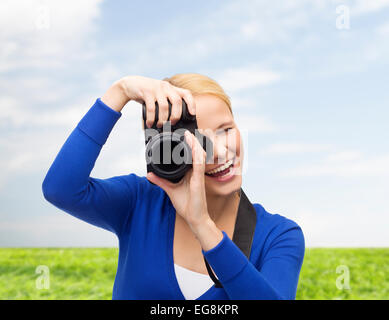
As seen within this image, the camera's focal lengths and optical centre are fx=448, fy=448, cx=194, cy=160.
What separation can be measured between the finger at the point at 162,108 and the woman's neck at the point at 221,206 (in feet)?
1.18

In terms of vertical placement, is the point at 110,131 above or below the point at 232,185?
above

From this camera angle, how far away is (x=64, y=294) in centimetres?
376

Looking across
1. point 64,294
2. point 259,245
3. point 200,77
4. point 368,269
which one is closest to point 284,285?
point 259,245

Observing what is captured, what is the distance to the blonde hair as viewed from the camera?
1.54 meters

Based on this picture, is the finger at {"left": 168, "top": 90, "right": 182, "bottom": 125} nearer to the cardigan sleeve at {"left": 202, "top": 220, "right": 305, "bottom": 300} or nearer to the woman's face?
the woman's face

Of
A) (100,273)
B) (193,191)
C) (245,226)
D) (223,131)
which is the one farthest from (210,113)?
(100,273)

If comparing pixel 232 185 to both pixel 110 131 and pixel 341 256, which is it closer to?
pixel 110 131

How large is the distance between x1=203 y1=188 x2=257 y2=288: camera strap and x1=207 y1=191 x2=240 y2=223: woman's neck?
50 mm

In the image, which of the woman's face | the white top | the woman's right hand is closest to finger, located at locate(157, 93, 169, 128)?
the woman's right hand

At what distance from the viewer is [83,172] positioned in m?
1.47

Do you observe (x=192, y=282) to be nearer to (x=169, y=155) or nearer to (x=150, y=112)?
(x=169, y=155)

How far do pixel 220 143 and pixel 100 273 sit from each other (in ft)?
9.64

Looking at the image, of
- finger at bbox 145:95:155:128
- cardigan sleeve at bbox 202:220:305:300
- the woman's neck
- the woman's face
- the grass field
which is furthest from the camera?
the grass field
